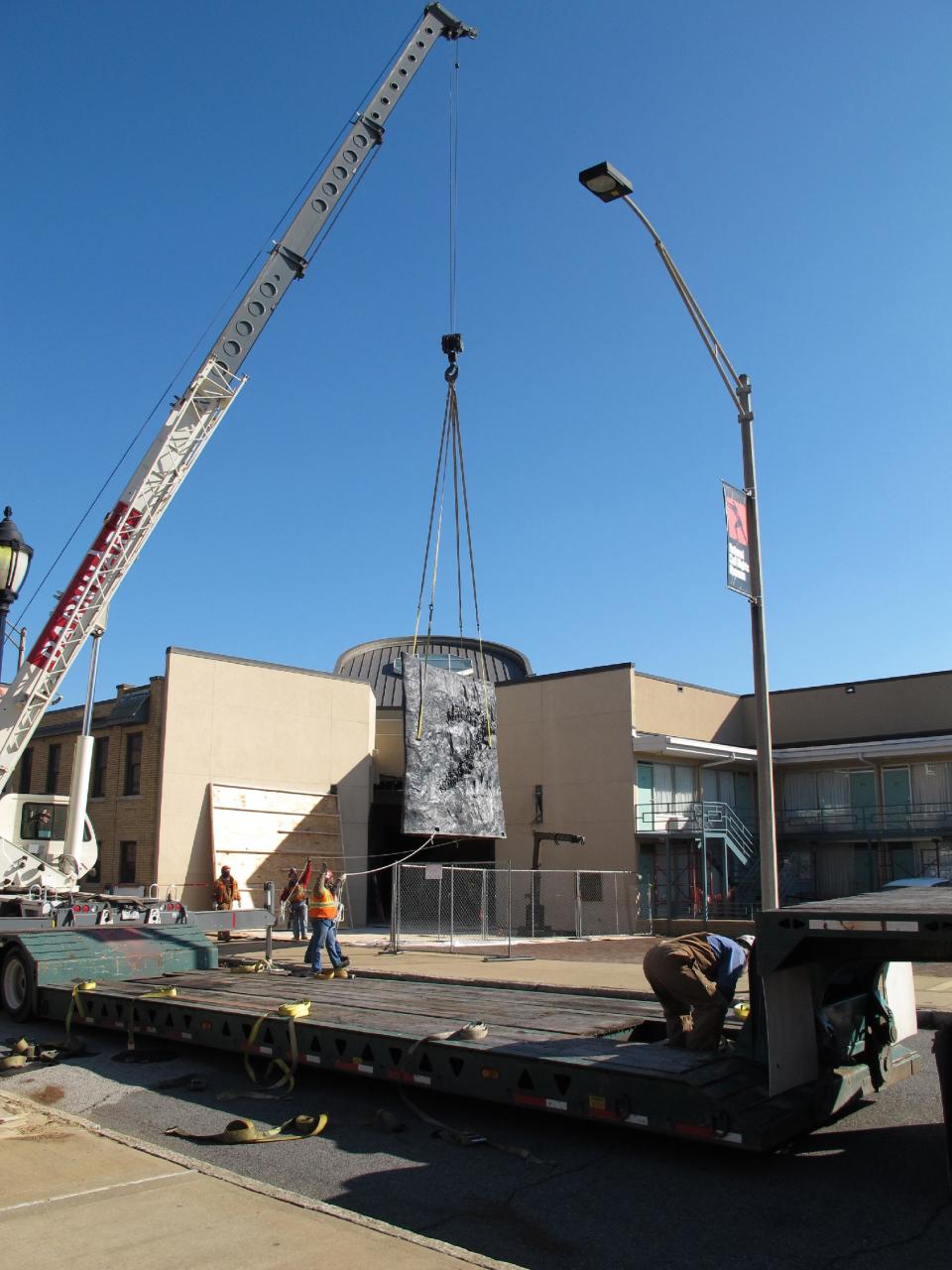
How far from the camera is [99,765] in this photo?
33.3 metres

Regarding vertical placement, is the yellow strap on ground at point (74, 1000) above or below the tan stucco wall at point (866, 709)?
below

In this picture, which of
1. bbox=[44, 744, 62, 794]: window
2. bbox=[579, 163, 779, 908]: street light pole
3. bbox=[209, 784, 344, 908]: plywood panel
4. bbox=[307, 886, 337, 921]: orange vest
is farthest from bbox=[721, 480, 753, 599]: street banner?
bbox=[44, 744, 62, 794]: window

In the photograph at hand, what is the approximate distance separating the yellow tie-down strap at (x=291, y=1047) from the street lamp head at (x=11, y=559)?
5.29m

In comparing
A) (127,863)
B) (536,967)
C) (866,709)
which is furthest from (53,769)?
(866,709)

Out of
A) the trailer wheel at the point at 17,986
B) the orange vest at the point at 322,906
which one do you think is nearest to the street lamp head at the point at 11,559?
the trailer wheel at the point at 17,986

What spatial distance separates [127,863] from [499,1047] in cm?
2655

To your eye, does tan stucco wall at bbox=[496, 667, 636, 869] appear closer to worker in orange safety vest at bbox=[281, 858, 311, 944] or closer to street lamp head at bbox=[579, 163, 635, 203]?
worker in orange safety vest at bbox=[281, 858, 311, 944]

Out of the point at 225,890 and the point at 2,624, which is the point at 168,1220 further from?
the point at 225,890

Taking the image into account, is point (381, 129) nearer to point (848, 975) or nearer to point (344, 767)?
point (848, 975)

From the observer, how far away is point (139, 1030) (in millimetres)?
10266

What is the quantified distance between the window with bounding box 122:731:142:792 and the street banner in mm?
23520

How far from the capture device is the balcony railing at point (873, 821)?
32.9 metres

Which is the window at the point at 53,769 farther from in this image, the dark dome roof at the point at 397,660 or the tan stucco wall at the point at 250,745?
the dark dome roof at the point at 397,660

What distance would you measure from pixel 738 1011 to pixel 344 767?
2792 cm
